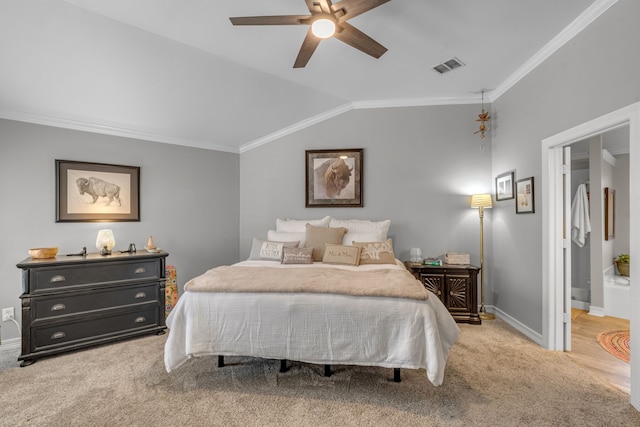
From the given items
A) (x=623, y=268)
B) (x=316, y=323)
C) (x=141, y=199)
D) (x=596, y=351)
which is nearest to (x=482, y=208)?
(x=596, y=351)

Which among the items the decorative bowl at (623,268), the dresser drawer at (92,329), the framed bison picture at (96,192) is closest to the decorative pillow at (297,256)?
the dresser drawer at (92,329)

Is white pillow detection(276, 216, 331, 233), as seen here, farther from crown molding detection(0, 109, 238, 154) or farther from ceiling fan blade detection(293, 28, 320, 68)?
ceiling fan blade detection(293, 28, 320, 68)

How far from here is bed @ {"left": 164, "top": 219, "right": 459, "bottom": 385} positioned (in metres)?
2.05

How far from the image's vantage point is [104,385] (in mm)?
2256

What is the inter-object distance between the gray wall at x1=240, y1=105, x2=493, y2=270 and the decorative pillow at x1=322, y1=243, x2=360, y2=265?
1006 millimetres

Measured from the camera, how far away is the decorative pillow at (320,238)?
363cm

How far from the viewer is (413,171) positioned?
4219mm

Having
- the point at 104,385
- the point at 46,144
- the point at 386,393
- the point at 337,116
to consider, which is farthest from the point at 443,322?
the point at 46,144

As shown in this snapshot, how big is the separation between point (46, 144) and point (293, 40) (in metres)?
2.83

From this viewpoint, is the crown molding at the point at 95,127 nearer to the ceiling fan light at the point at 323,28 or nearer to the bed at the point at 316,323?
the bed at the point at 316,323

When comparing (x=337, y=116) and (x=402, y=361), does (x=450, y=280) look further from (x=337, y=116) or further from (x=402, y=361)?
(x=337, y=116)

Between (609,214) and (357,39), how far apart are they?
4.63m

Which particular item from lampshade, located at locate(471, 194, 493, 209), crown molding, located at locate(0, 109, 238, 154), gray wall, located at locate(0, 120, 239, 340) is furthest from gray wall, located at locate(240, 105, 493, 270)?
crown molding, located at locate(0, 109, 238, 154)

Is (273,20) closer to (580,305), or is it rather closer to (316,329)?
(316,329)
